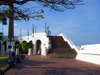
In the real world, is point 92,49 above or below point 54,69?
above

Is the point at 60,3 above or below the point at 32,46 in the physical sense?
above

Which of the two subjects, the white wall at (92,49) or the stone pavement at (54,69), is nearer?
the stone pavement at (54,69)

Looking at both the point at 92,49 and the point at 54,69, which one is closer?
the point at 54,69

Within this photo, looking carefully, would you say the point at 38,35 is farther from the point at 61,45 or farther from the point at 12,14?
the point at 12,14

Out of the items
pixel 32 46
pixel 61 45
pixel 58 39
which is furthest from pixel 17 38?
pixel 61 45

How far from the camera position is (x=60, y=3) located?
246 inches

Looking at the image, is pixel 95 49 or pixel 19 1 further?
pixel 95 49

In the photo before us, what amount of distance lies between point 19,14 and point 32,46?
23.3 m

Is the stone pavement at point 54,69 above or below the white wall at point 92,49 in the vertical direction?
below

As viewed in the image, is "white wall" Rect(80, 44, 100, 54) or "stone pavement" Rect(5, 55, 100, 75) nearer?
"stone pavement" Rect(5, 55, 100, 75)

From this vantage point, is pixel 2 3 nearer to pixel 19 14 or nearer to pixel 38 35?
pixel 19 14

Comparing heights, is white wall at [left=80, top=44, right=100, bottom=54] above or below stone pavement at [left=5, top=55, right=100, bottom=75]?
above

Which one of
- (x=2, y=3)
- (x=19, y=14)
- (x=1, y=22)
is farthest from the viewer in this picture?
(x=1, y=22)

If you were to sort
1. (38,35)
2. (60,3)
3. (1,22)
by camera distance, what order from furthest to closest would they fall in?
(38,35)
(1,22)
(60,3)
